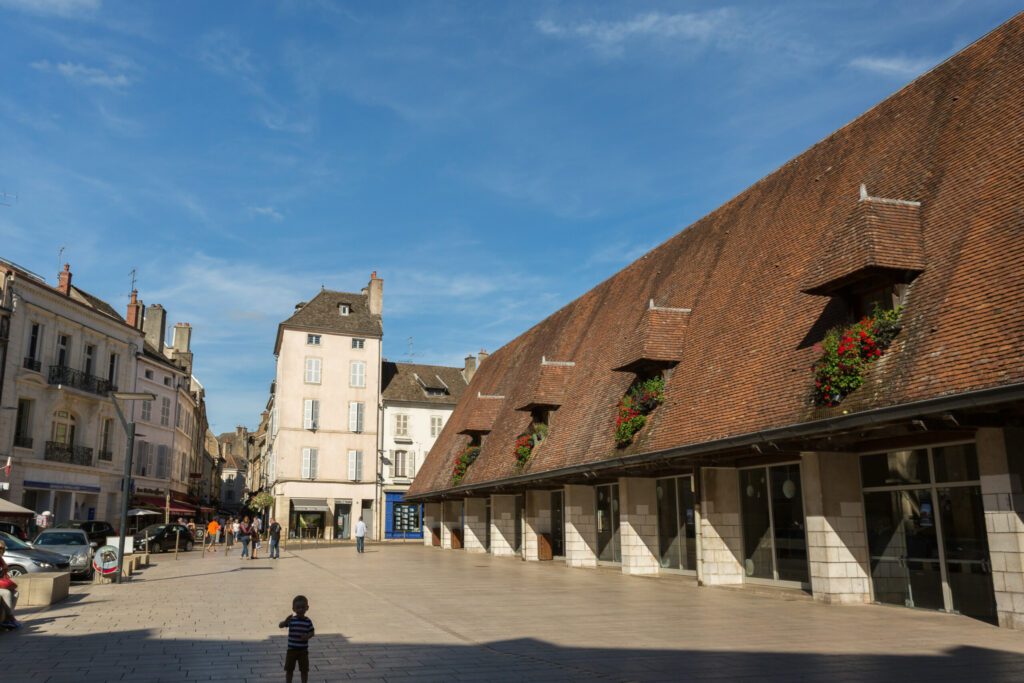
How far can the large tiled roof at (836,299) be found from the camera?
1142 cm

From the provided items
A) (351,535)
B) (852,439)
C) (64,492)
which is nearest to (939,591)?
(852,439)

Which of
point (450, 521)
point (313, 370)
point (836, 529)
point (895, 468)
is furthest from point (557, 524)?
point (313, 370)

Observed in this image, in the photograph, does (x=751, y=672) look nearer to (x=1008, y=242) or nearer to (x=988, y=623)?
(x=988, y=623)

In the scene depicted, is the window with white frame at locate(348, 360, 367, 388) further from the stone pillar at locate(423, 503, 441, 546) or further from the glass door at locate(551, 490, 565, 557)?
the glass door at locate(551, 490, 565, 557)

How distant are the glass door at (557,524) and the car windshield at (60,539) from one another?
46.0 feet

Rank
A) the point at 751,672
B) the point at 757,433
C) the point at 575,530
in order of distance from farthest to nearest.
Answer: the point at 575,530 < the point at 757,433 < the point at 751,672

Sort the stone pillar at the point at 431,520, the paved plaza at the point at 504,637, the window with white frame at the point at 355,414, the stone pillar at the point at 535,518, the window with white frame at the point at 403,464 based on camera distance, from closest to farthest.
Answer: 1. the paved plaza at the point at 504,637
2. the stone pillar at the point at 535,518
3. the stone pillar at the point at 431,520
4. the window with white frame at the point at 355,414
5. the window with white frame at the point at 403,464

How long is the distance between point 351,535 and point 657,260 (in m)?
31.2

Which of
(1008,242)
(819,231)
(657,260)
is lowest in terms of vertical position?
Result: (1008,242)

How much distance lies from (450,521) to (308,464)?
13.4 m

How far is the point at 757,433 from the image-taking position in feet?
44.8

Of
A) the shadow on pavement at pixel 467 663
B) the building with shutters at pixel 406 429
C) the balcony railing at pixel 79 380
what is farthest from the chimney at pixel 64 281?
the shadow on pavement at pixel 467 663

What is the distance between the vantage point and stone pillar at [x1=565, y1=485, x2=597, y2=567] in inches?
938

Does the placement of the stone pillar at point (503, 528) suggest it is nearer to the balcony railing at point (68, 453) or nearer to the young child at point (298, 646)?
the balcony railing at point (68, 453)
